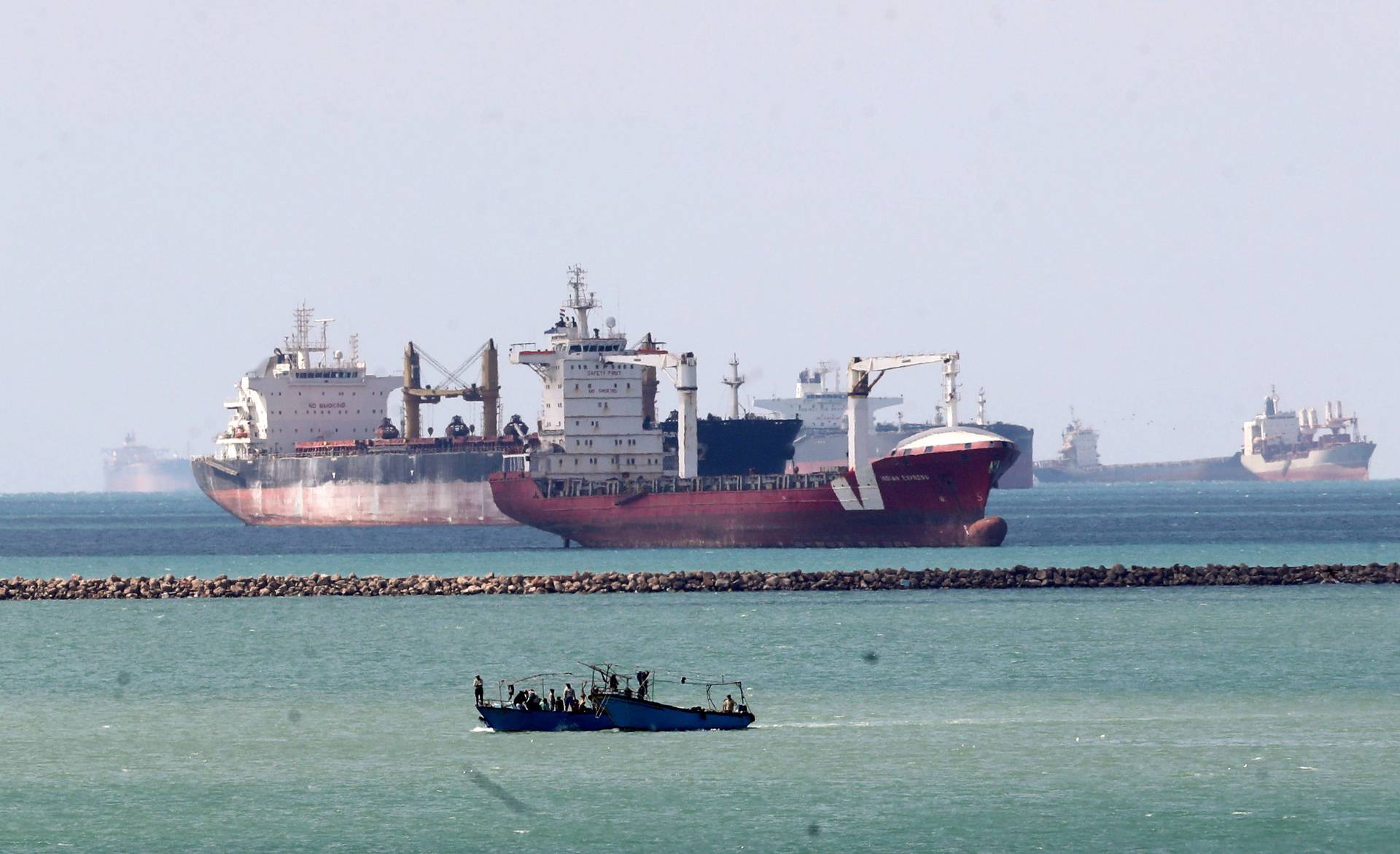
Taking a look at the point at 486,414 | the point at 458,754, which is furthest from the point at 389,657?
the point at 486,414

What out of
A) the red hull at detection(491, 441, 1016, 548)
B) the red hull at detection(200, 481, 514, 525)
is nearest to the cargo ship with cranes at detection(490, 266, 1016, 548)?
the red hull at detection(491, 441, 1016, 548)

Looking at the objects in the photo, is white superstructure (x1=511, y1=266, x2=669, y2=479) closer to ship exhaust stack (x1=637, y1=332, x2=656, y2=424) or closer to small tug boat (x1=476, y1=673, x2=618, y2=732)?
ship exhaust stack (x1=637, y1=332, x2=656, y2=424)

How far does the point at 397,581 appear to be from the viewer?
2549 inches

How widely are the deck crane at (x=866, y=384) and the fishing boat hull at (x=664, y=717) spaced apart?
48.0 meters

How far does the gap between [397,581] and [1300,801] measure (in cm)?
4140

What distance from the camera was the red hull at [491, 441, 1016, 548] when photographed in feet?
259

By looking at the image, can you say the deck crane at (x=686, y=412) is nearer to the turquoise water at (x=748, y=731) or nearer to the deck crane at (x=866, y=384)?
the deck crane at (x=866, y=384)

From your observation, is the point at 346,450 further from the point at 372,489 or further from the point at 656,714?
the point at 656,714

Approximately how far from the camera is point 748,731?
3344cm

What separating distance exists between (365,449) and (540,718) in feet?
266

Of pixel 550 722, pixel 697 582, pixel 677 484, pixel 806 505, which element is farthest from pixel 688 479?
pixel 550 722

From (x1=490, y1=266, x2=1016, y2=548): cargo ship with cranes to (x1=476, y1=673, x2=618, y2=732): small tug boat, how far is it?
4554 cm

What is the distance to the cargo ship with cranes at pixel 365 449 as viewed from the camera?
10450 centimetres

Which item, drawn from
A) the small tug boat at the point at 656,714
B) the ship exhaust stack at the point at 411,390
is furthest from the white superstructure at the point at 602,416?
the small tug boat at the point at 656,714
